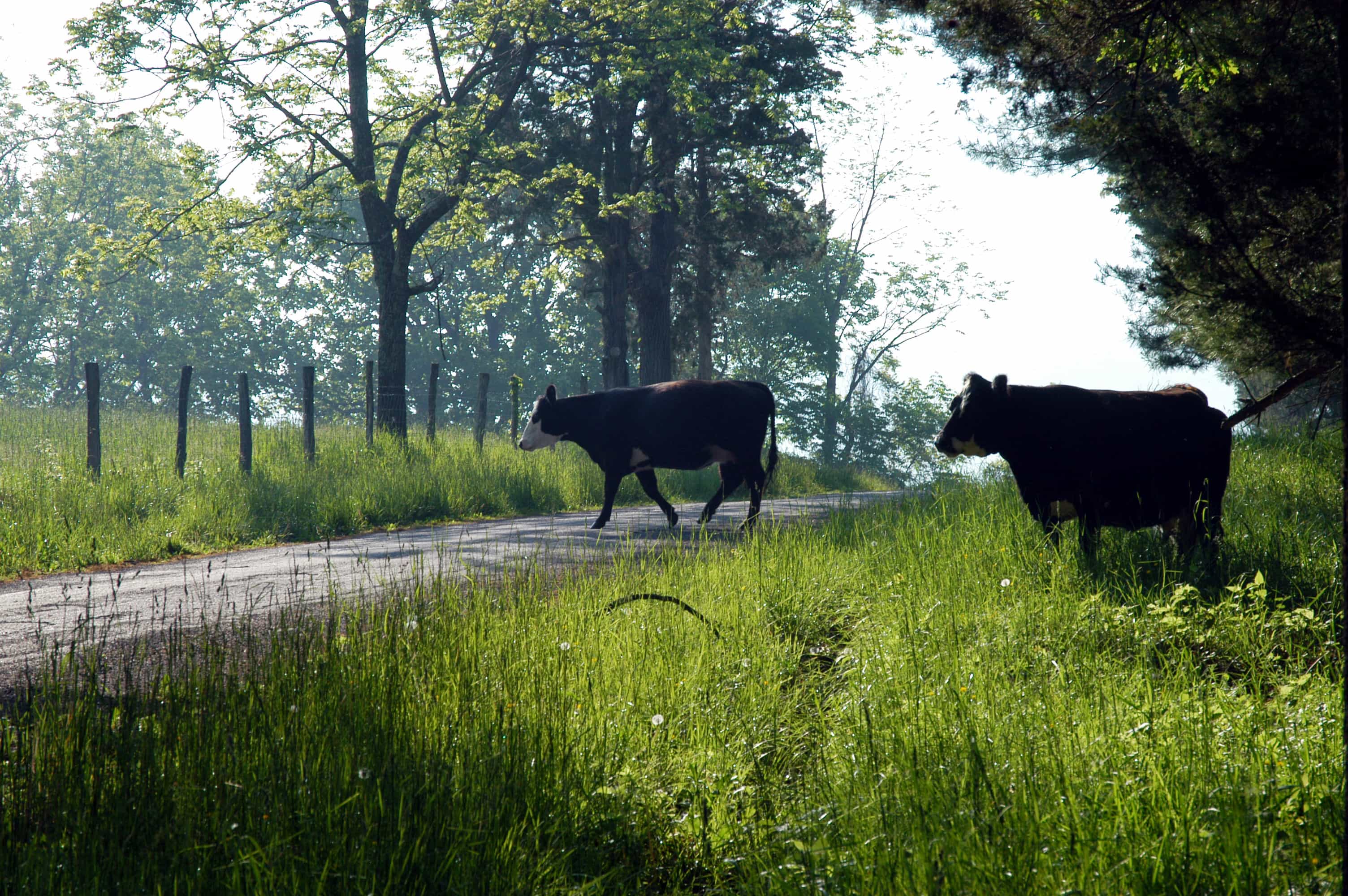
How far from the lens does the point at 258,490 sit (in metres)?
13.7

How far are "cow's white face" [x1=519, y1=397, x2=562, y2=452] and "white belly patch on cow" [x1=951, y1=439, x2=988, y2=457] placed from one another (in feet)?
24.5

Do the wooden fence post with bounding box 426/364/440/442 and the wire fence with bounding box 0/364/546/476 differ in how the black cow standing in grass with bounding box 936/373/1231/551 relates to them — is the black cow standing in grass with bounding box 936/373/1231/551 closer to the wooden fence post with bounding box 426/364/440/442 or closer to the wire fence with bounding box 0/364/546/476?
the wire fence with bounding box 0/364/546/476

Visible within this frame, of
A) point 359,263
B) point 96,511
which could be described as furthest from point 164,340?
point 96,511

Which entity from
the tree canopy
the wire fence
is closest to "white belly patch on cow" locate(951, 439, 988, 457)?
the tree canopy

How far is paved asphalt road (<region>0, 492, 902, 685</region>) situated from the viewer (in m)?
5.59

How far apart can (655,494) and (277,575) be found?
544 cm

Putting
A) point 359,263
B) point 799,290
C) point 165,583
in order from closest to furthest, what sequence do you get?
point 165,583
point 359,263
point 799,290

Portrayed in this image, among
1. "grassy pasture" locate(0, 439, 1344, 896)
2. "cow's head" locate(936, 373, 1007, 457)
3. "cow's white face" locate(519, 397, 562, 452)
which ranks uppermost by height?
"cow's white face" locate(519, 397, 562, 452)

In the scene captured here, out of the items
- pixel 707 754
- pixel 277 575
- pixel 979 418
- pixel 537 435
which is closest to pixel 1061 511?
pixel 979 418

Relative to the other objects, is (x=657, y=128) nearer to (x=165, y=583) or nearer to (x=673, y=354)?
(x=673, y=354)

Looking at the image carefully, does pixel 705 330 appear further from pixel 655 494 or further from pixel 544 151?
pixel 655 494

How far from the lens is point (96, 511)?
11469 mm

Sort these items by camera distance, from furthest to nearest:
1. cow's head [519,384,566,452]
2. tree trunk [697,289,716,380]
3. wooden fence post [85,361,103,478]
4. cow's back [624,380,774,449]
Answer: tree trunk [697,289,716,380], wooden fence post [85,361,103,478], cow's head [519,384,566,452], cow's back [624,380,774,449]

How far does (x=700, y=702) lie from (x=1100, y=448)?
3.99 m
